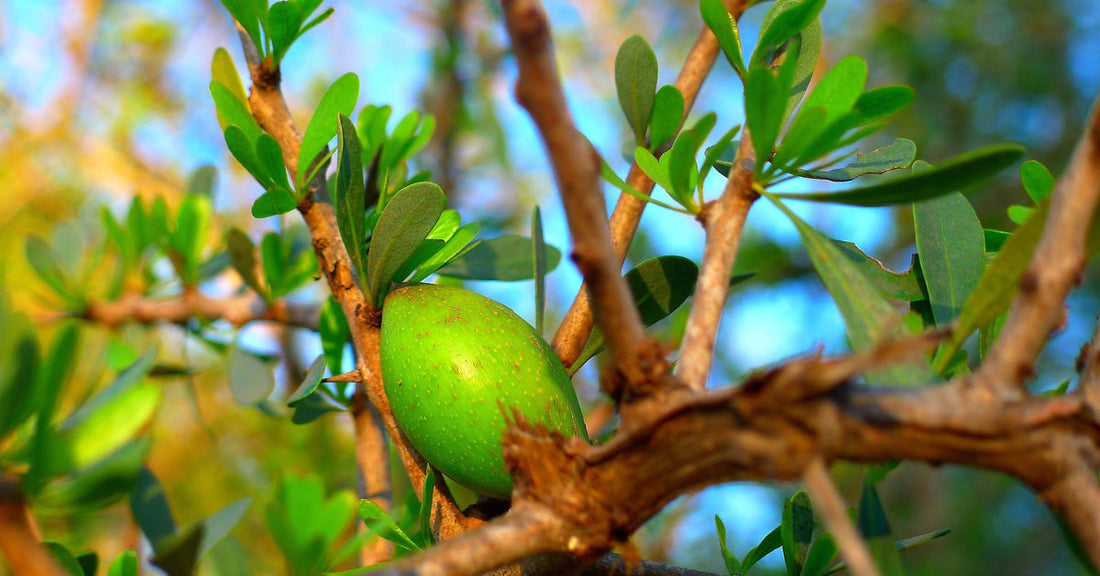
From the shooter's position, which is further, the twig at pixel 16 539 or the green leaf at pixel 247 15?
the green leaf at pixel 247 15

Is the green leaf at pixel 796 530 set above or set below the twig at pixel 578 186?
below

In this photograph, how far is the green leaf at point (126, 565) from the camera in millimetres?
435

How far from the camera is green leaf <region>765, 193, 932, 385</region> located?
370mm

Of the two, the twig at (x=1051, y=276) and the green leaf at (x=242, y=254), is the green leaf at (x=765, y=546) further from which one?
the green leaf at (x=242, y=254)

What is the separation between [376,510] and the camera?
19.5 inches

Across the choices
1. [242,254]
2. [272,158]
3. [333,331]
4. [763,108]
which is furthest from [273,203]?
[763,108]

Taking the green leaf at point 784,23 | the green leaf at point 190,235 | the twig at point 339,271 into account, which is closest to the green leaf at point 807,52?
the green leaf at point 784,23

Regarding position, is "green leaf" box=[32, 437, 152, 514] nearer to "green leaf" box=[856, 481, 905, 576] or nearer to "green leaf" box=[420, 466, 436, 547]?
"green leaf" box=[420, 466, 436, 547]

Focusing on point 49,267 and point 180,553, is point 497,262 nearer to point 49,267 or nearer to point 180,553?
point 180,553

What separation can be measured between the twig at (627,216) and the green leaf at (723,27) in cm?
6

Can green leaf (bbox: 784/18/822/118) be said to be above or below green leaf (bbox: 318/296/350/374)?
above

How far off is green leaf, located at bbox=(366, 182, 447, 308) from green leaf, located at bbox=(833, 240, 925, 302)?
261mm

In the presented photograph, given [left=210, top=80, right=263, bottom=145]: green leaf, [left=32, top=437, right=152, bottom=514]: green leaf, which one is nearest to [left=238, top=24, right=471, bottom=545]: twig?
[left=210, top=80, right=263, bottom=145]: green leaf

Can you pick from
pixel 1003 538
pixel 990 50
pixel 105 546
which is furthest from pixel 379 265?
pixel 1003 538
